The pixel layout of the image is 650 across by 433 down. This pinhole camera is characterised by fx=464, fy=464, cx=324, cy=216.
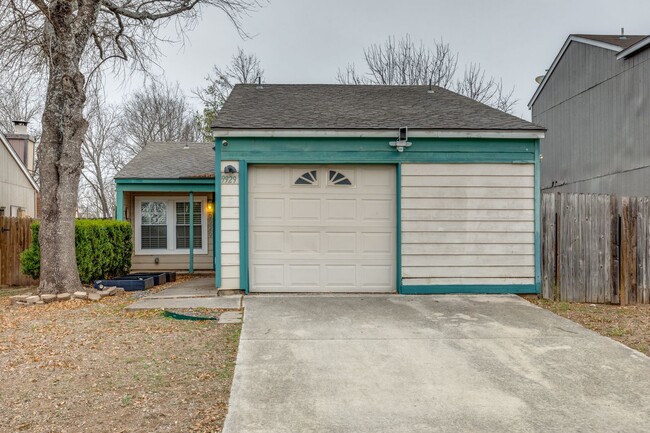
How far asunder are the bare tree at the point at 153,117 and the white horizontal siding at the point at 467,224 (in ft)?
74.8

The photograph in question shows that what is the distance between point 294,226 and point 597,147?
34.4ft

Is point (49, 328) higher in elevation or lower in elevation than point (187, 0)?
lower

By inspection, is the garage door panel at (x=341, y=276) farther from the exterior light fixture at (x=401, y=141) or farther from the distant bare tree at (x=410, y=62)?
the distant bare tree at (x=410, y=62)

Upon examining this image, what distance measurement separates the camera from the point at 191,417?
10.5 feet

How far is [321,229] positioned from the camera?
7492 mm

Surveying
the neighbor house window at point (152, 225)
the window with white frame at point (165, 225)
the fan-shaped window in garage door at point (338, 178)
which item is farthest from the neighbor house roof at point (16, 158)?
the fan-shaped window in garage door at point (338, 178)

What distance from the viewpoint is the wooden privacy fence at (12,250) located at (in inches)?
414

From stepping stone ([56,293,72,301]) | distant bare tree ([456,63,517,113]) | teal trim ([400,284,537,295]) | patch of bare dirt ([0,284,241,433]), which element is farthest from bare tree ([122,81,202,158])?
patch of bare dirt ([0,284,241,433])

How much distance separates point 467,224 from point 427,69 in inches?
673

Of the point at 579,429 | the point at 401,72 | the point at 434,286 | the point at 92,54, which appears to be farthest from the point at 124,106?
the point at 579,429

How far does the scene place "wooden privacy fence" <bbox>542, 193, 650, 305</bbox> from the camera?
23.6 feet

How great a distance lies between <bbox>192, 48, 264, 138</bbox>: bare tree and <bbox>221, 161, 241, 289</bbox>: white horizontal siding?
57.3ft

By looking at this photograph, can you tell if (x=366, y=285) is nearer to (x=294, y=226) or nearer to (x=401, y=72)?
(x=294, y=226)

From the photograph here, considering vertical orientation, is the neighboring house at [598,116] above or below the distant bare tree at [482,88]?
below
